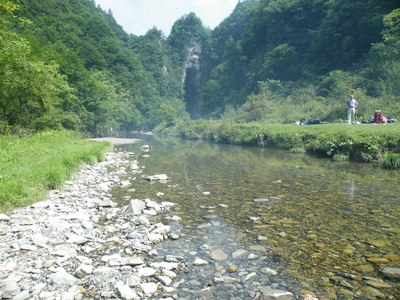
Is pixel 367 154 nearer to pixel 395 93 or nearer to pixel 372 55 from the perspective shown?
pixel 395 93

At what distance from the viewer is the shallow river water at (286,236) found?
479cm

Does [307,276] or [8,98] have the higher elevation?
[8,98]

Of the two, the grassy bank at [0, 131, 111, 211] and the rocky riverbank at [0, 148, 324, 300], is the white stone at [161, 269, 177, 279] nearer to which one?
the rocky riverbank at [0, 148, 324, 300]

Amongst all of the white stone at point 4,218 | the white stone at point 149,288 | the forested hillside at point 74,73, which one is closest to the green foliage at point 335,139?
the white stone at point 149,288

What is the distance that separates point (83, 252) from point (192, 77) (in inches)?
6323

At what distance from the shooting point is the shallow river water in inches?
189

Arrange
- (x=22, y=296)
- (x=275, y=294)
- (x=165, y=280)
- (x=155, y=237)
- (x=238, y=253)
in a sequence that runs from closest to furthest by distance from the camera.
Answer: (x=22, y=296) → (x=275, y=294) → (x=165, y=280) → (x=238, y=253) → (x=155, y=237)

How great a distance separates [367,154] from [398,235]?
13.7 metres

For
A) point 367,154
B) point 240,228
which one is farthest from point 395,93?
point 240,228

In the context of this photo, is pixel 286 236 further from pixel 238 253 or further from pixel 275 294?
pixel 275 294

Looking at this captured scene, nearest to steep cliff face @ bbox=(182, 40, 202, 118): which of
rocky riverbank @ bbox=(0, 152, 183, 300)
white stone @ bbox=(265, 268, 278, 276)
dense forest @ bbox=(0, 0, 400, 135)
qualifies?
dense forest @ bbox=(0, 0, 400, 135)

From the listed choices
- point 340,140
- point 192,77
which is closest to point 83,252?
point 340,140

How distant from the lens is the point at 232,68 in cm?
10644

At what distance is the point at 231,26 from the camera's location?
14838 centimetres
